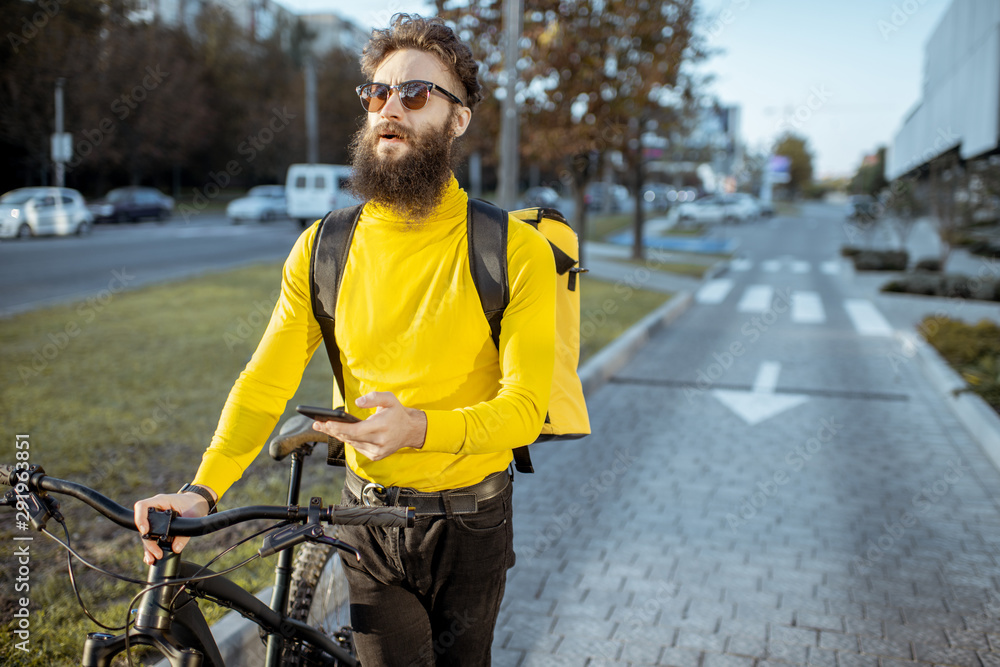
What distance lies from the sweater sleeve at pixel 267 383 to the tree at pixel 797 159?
107m

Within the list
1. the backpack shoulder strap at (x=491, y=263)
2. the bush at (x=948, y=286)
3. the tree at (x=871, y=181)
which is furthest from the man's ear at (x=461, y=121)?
the tree at (x=871, y=181)

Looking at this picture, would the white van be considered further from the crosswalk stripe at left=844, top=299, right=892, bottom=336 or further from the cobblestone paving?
the cobblestone paving

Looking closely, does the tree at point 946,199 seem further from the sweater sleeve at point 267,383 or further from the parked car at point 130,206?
the parked car at point 130,206

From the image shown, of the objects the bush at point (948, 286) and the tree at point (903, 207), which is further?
the tree at point (903, 207)

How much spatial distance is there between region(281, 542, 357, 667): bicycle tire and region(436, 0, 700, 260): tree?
11617mm

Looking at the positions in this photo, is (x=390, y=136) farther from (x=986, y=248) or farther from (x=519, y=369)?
(x=986, y=248)

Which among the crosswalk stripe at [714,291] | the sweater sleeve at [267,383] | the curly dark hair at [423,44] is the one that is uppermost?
the curly dark hair at [423,44]

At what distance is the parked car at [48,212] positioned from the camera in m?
21.1

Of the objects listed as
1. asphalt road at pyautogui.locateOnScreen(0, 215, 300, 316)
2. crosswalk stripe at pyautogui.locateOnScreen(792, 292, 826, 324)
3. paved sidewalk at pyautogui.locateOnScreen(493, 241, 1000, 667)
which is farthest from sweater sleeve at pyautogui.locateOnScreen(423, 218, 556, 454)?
crosswalk stripe at pyautogui.locateOnScreen(792, 292, 826, 324)

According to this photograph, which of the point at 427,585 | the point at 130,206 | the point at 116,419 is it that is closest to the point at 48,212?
the point at 130,206

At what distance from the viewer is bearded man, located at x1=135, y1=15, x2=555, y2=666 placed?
1.82 metres

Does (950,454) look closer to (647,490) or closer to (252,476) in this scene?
(647,490)

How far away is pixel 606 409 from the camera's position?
25.3 ft

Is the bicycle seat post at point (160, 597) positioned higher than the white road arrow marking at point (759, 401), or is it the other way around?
the bicycle seat post at point (160, 597)
